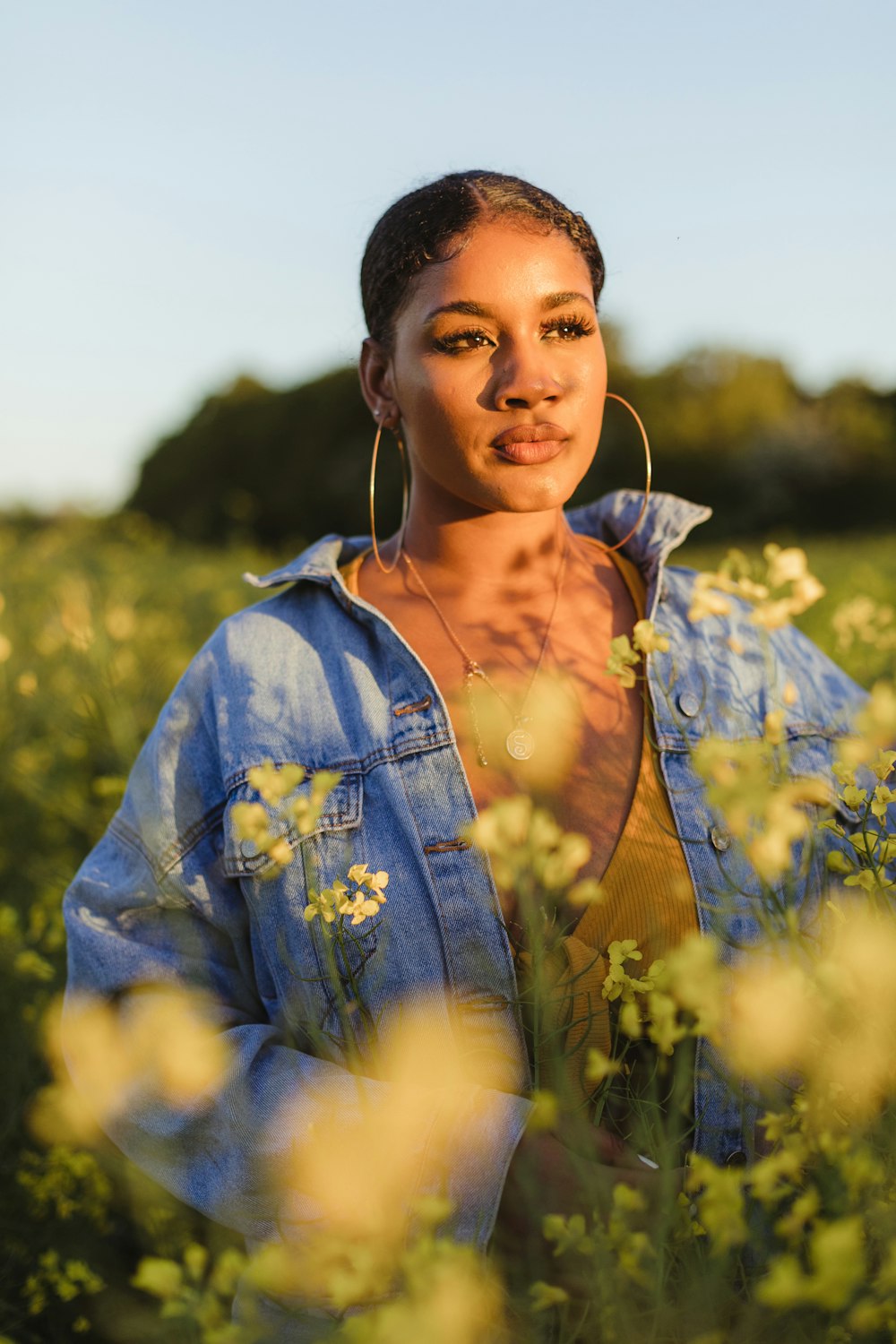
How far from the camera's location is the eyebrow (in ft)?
5.10

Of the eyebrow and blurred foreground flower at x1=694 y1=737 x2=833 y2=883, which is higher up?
the eyebrow

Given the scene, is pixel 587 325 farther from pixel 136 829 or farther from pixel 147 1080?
pixel 147 1080

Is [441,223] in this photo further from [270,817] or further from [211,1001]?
[211,1001]

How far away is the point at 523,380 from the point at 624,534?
53 cm

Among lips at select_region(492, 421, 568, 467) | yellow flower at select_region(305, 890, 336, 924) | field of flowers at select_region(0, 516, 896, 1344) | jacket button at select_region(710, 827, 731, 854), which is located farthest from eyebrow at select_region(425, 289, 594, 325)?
yellow flower at select_region(305, 890, 336, 924)

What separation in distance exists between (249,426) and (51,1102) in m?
19.9

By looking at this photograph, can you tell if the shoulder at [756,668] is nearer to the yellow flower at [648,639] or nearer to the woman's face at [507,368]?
the woman's face at [507,368]

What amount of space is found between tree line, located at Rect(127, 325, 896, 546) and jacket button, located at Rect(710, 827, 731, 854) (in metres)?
15.0

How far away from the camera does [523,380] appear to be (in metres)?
1.52

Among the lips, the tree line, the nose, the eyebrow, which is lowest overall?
the tree line

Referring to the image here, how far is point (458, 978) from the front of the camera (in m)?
1.47

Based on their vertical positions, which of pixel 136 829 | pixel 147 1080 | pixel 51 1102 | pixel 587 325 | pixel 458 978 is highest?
pixel 587 325

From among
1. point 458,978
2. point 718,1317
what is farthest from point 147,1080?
point 718,1317

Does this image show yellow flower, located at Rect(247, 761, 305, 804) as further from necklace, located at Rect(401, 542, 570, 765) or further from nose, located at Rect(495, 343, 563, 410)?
nose, located at Rect(495, 343, 563, 410)
